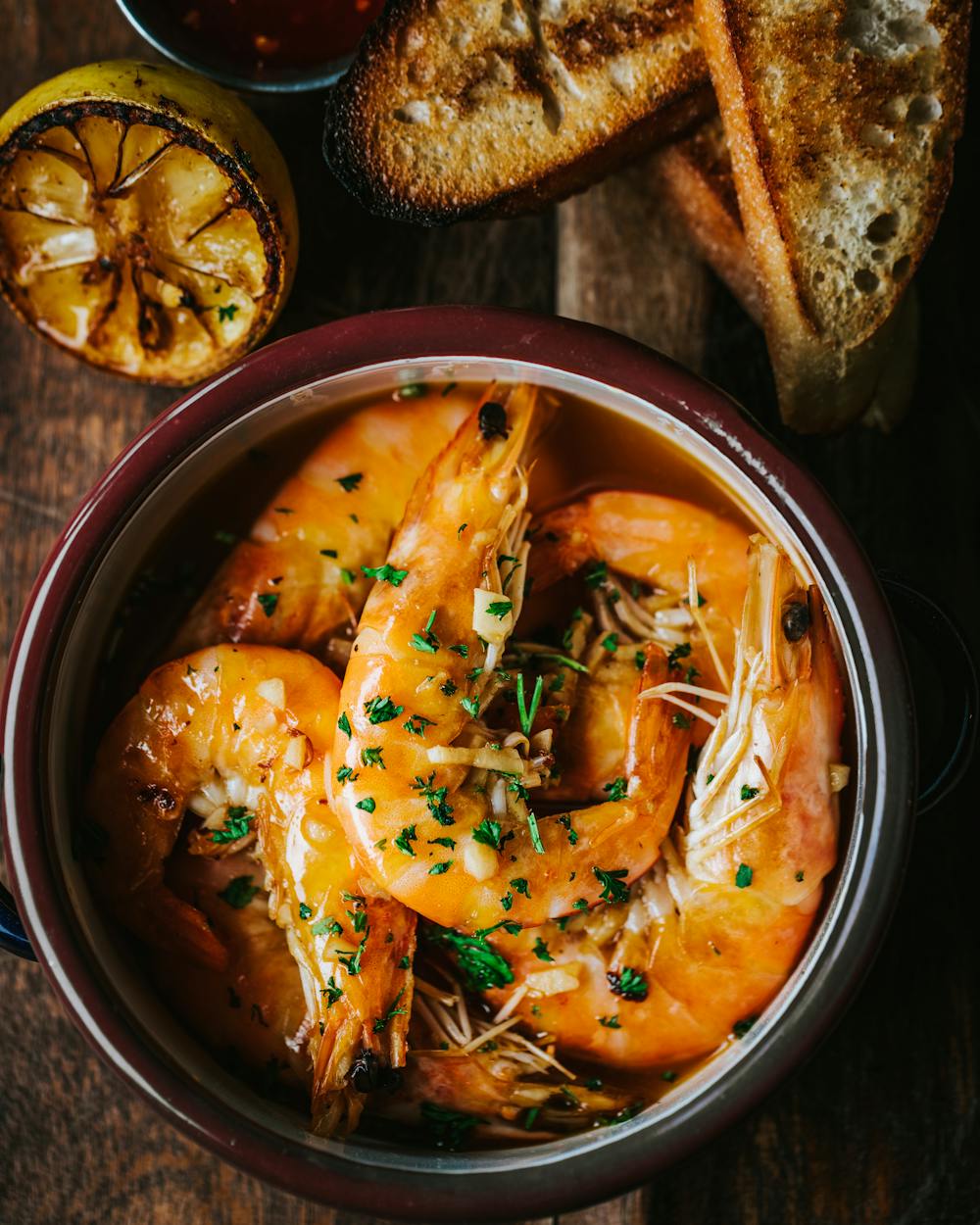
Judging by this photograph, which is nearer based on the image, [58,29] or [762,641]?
[762,641]

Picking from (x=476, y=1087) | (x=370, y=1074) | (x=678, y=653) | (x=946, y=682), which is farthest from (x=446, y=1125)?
(x=946, y=682)

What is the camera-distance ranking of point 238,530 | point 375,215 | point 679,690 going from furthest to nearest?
1. point 375,215
2. point 238,530
3. point 679,690

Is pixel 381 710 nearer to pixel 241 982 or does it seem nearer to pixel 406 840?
pixel 406 840

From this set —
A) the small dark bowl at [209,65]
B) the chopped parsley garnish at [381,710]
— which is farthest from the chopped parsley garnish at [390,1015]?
the small dark bowl at [209,65]

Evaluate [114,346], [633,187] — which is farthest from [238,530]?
[633,187]

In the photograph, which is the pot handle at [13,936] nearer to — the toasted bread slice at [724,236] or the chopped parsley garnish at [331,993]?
the chopped parsley garnish at [331,993]

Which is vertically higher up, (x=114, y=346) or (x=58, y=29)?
(x=58, y=29)

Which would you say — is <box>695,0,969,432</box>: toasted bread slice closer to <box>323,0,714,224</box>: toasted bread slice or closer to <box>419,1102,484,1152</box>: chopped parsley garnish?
<box>323,0,714,224</box>: toasted bread slice

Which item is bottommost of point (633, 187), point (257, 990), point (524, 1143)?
point (524, 1143)

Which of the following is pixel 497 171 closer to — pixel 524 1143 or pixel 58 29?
pixel 58 29
